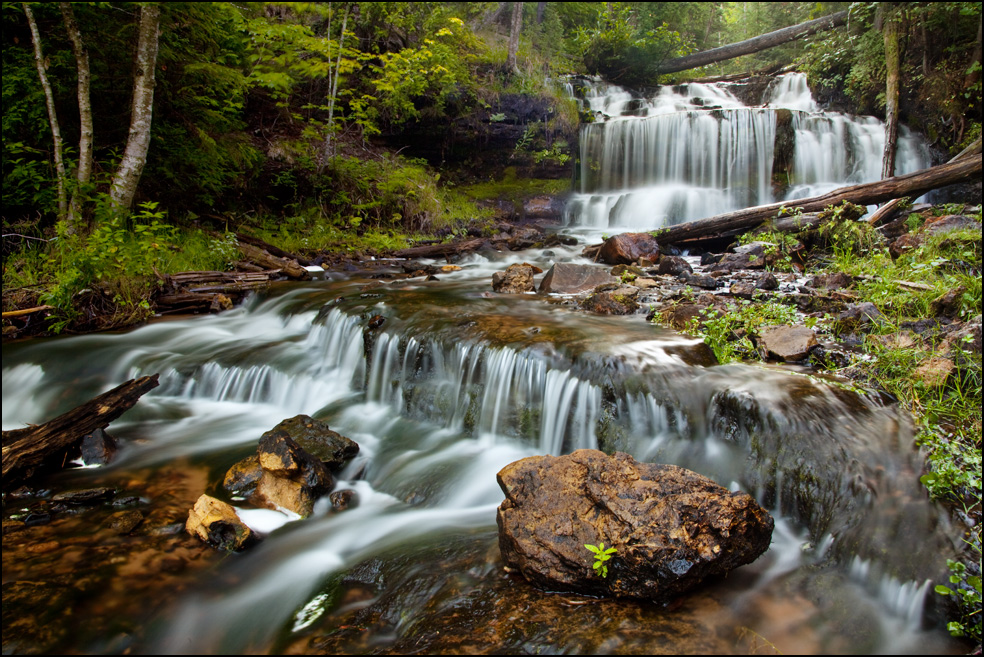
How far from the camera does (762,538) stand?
8.57ft

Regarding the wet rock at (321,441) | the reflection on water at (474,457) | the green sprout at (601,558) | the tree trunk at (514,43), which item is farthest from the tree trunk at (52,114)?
the tree trunk at (514,43)

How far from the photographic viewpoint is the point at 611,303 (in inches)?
241

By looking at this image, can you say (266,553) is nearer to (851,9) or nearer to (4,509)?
(4,509)

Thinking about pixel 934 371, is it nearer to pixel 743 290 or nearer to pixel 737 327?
pixel 737 327

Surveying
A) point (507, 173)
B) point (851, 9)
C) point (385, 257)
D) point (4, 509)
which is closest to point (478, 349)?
point (4, 509)

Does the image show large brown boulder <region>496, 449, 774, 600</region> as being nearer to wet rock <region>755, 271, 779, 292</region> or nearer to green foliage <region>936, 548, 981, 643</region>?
green foliage <region>936, 548, 981, 643</region>

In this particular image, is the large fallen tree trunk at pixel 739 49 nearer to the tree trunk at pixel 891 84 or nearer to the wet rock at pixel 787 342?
the tree trunk at pixel 891 84

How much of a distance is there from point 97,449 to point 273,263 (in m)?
5.18

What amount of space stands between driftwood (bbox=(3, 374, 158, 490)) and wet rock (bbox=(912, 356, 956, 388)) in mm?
5669

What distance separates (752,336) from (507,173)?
36.1ft

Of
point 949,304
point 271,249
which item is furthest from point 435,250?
point 949,304

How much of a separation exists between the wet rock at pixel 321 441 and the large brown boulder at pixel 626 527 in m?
1.62

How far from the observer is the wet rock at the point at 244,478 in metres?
3.54

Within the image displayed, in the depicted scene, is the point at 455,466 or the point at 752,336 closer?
the point at 455,466
